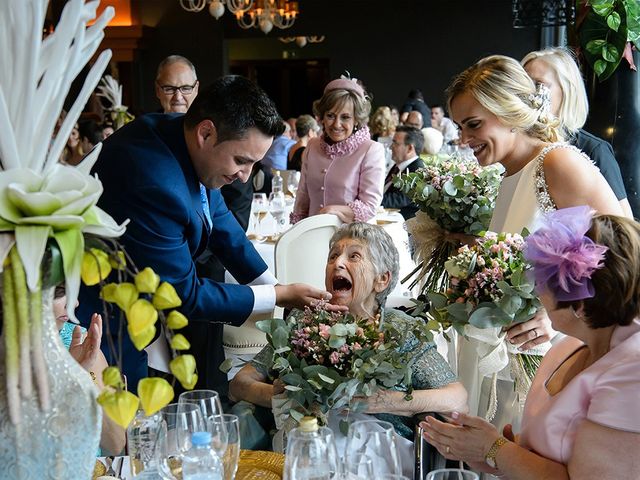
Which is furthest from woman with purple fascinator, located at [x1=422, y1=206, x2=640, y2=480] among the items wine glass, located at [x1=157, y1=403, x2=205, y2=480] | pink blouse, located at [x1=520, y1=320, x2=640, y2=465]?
wine glass, located at [x1=157, y1=403, x2=205, y2=480]

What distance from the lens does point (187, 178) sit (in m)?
2.83

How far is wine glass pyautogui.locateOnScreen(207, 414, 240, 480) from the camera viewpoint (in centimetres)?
163

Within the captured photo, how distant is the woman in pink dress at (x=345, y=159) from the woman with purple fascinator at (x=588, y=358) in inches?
128

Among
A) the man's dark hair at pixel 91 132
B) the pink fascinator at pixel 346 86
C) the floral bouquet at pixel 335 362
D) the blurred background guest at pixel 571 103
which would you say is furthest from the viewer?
the man's dark hair at pixel 91 132

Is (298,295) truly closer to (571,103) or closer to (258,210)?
(571,103)

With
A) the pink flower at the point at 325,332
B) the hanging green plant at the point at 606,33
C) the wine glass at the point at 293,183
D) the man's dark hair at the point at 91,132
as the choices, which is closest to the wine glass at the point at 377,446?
the pink flower at the point at 325,332

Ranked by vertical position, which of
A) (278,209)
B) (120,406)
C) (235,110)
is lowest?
(278,209)

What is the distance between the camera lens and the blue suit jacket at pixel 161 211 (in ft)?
8.87

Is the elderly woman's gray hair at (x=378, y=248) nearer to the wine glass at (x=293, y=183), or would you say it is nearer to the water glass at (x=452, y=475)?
the water glass at (x=452, y=475)

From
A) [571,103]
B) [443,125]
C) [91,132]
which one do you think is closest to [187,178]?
[571,103]

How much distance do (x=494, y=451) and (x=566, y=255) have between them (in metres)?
0.52

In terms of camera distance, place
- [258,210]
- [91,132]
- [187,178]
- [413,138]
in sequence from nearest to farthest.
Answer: [187,178] → [258,210] → [413,138] → [91,132]

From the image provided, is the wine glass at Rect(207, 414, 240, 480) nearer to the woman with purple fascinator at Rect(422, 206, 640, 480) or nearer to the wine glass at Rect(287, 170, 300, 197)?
the woman with purple fascinator at Rect(422, 206, 640, 480)

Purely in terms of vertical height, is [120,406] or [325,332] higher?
[120,406]
